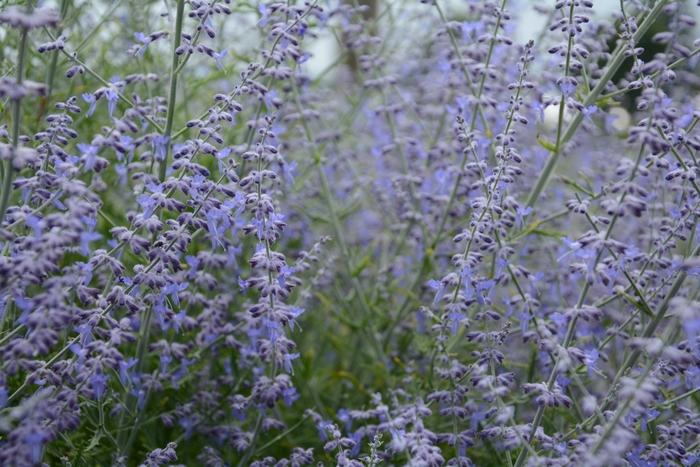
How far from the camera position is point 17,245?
2324 millimetres

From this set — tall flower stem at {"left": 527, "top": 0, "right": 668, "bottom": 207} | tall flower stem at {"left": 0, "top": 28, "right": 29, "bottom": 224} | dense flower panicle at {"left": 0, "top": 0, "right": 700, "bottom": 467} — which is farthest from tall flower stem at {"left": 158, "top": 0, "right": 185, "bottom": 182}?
tall flower stem at {"left": 527, "top": 0, "right": 668, "bottom": 207}

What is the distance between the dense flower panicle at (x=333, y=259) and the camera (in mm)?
2348

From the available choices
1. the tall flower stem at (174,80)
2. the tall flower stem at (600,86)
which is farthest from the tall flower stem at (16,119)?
the tall flower stem at (600,86)

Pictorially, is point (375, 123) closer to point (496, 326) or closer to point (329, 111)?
point (329, 111)

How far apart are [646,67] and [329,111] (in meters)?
2.78

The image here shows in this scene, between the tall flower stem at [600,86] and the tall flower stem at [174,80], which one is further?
the tall flower stem at [600,86]

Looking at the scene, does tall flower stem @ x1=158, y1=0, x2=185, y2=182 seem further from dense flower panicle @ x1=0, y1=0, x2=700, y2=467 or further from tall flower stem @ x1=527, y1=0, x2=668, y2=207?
tall flower stem @ x1=527, y1=0, x2=668, y2=207

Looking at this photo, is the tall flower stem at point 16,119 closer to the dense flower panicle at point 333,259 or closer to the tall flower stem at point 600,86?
the dense flower panicle at point 333,259

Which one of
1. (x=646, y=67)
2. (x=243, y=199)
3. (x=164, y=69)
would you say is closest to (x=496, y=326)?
(x=646, y=67)

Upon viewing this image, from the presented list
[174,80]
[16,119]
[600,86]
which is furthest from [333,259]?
[16,119]

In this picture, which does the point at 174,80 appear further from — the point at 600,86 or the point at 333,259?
the point at 600,86

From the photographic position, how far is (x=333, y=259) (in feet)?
11.8

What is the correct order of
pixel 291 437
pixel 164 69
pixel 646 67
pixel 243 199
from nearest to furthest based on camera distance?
pixel 243 199 → pixel 646 67 → pixel 291 437 → pixel 164 69

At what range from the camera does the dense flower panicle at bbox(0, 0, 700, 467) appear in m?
2.35
